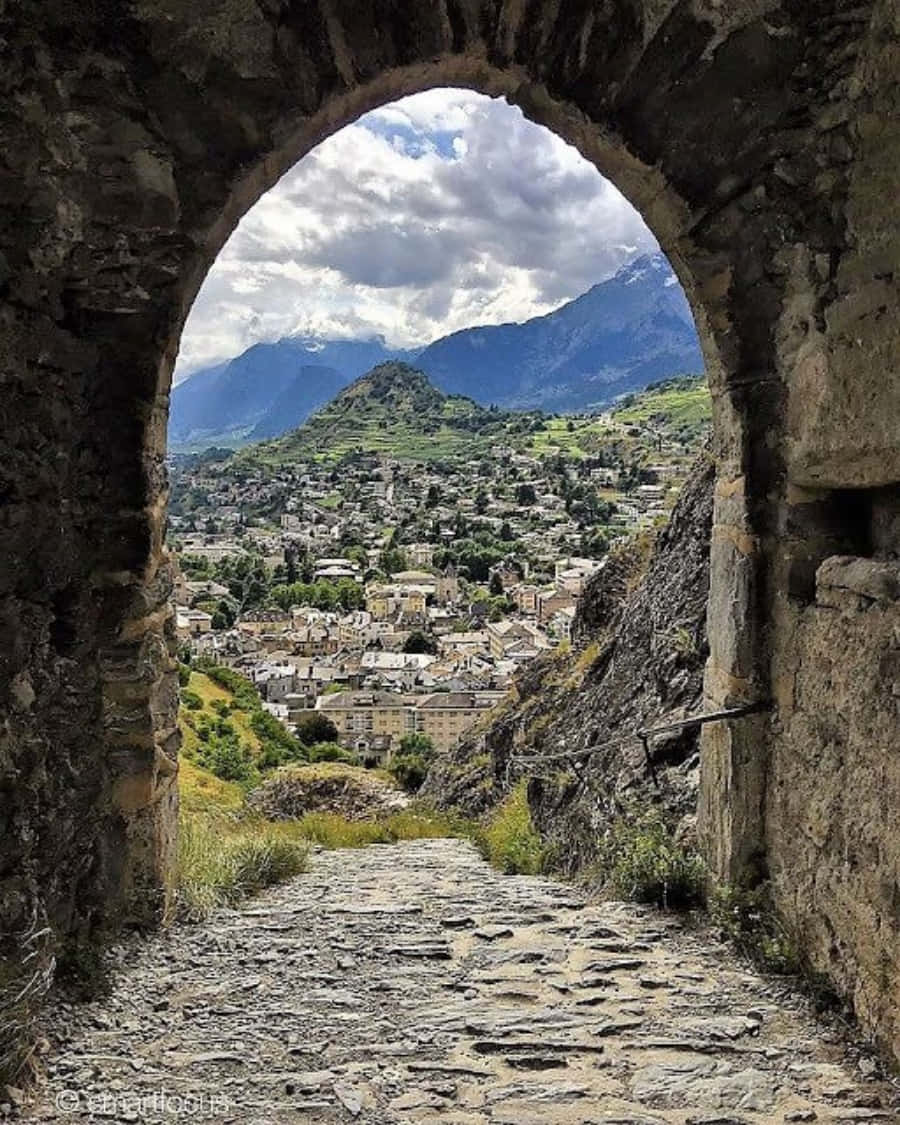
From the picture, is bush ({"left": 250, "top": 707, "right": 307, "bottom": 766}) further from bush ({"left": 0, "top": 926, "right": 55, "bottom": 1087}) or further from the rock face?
bush ({"left": 0, "top": 926, "right": 55, "bottom": 1087})

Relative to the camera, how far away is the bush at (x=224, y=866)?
4285 mm

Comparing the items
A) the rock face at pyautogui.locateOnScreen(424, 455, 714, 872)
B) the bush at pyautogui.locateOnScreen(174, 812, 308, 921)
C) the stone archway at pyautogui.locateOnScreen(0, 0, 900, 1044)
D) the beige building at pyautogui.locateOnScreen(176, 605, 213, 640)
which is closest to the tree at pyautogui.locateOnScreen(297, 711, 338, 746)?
the beige building at pyautogui.locateOnScreen(176, 605, 213, 640)

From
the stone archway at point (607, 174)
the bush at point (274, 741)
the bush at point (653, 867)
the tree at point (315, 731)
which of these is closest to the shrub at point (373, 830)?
the bush at point (653, 867)

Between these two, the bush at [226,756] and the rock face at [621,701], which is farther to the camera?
the bush at [226,756]

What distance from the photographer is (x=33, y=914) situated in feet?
9.84

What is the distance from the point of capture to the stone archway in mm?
3209

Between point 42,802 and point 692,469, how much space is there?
6.04 m

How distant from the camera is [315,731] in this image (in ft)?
119

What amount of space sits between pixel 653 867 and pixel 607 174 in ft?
9.60

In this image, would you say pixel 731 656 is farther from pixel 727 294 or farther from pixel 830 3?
pixel 830 3

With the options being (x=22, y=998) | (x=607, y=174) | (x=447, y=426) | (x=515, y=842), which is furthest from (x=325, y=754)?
(x=447, y=426)

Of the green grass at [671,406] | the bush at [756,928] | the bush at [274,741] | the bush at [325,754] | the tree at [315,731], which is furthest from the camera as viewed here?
the green grass at [671,406]

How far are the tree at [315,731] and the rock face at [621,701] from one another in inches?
1003

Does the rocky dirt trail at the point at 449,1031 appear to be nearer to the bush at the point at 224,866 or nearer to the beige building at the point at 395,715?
the bush at the point at 224,866
